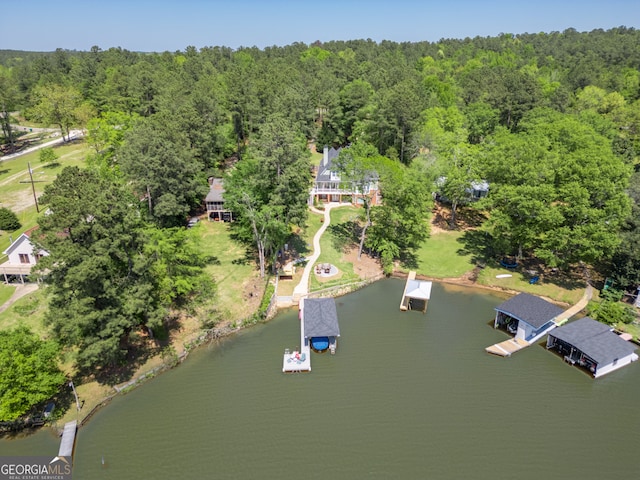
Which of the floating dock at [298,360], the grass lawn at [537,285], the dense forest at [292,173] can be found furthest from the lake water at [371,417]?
the grass lawn at [537,285]

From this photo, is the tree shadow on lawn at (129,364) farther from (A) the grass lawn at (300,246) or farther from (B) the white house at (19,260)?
(B) the white house at (19,260)

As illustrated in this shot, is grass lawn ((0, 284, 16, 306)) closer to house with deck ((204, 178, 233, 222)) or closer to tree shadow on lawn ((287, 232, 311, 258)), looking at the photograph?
house with deck ((204, 178, 233, 222))

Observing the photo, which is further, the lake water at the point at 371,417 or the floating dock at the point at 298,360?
the floating dock at the point at 298,360

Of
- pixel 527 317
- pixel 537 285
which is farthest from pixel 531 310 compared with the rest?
pixel 537 285

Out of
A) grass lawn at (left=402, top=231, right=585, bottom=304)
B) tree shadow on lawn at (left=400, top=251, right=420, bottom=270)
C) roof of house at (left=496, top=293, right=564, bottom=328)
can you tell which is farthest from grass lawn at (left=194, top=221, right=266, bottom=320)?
roof of house at (left=496, top=293, right=564, bottom=328)

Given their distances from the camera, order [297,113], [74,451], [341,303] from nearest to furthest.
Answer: [74,451] < [341,303] < [297,113]

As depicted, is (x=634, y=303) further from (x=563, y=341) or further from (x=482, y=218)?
(x=482, y=218)

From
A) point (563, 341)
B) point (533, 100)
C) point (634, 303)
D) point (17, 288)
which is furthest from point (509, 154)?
point (17, 288)
